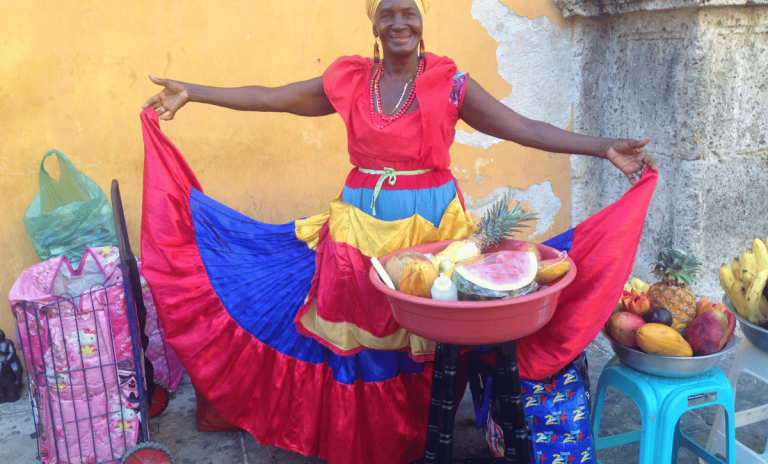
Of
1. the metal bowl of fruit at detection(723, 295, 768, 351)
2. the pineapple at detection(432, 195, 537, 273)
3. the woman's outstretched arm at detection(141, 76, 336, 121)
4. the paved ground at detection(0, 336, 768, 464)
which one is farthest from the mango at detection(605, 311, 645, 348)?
the woman's outstretched arm at detection(141, 76, 336, 121)

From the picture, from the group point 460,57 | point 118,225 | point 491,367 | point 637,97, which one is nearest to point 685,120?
point 637,97

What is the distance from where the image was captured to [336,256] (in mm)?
2418

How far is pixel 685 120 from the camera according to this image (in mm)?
3457

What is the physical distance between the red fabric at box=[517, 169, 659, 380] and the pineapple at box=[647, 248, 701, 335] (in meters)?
0.34

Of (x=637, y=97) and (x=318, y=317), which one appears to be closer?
(x=318, y=317)

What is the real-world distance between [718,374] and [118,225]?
2.49 metres

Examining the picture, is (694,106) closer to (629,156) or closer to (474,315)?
(629,156)

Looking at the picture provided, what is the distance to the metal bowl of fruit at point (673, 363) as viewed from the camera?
2154mm

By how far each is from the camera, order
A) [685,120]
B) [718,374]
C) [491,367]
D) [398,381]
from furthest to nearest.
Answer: [685,120], [398,381], [491,367], [718,374]

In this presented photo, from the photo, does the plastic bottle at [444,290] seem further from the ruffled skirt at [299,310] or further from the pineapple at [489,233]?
the ruffled skirt at [299,310]

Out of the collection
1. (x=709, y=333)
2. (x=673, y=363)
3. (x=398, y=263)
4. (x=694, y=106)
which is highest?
(x=694, y=106)

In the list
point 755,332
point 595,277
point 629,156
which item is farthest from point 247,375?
point 755,332

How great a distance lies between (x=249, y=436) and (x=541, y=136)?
6.76 feet

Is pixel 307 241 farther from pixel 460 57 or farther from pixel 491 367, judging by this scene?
pixel 460 57
